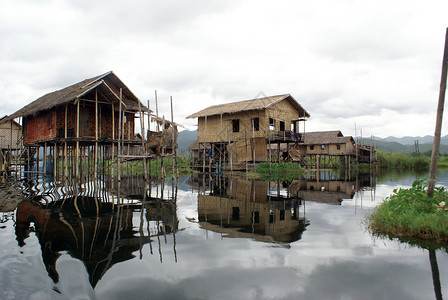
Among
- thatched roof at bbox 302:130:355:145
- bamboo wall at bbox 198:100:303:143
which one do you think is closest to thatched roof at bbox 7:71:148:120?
bamboo wall at bbox 198:100:303:143

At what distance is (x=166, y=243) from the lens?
5.91 metres

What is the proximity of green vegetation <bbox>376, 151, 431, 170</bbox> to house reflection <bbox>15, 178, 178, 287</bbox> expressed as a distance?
38845 mm

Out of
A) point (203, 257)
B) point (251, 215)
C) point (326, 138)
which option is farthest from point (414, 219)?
point (326, 138)

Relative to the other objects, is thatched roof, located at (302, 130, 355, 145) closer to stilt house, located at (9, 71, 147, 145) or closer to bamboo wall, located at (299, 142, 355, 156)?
bamboo wall, located at (299, 142, 355, 156)

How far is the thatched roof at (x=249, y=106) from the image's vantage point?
81.3 ft

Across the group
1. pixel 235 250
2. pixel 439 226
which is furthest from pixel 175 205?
pixel 439 226

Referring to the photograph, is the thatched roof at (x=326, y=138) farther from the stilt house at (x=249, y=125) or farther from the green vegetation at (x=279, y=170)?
the green vegetation at (x=279, y=170)

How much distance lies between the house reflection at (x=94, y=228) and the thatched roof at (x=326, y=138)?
32471mm

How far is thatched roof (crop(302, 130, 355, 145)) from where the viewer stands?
3868 centimetres

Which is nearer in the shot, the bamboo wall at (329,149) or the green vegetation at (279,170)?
the green vegetation at (279,170)

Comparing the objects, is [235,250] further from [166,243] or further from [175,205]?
[175,205]

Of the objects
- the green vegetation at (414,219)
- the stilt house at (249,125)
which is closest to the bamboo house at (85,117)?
the stilt house at (249,125)

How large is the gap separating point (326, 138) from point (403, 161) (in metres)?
10.8

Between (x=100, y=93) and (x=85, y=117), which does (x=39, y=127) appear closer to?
(x=85, y=117)
